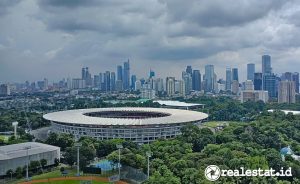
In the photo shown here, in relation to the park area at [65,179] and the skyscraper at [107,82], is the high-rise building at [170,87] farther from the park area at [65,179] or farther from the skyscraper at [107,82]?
the park area at [65,179]

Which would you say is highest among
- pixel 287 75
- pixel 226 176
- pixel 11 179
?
pixel 287 75

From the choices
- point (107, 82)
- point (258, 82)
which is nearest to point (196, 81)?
point (258, 82)

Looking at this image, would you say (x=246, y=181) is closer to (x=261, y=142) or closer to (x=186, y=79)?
(x=261, y=142)

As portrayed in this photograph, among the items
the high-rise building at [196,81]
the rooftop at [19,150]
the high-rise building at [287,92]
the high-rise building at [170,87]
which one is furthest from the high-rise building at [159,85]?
the rooftop at [19,150]

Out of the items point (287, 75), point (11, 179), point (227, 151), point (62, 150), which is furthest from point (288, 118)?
point (287, 75)

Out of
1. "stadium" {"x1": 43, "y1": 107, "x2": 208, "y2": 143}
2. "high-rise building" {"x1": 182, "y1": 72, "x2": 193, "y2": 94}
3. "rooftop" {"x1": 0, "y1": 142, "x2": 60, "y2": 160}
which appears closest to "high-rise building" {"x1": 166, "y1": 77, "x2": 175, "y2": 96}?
"high-rise building" {"x1": 182, "y1": 72, "x2": 193, "y2": 94}

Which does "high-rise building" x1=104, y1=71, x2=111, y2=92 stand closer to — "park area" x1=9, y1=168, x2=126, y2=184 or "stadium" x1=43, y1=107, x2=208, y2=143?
"stadium" x1=43, y1=107, x2=208, y2=143
